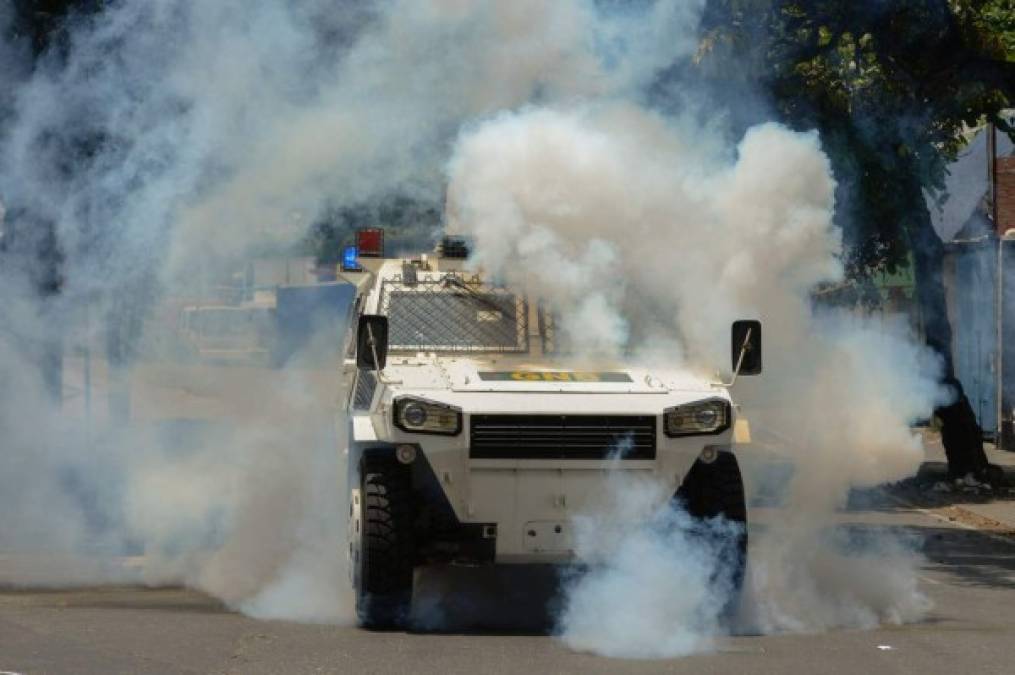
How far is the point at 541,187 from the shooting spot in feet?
38.4

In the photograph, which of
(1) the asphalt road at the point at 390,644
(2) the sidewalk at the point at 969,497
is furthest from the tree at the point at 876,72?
(1) the asphalt road at the point at 390,644

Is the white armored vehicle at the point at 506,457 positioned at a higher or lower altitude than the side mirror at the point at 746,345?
lower

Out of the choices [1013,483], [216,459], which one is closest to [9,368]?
[216,459]

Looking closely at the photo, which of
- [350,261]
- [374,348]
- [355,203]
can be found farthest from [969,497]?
[374,348]

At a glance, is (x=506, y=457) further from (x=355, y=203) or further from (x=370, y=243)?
(x=355, y=203)

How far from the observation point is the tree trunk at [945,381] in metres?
21.0

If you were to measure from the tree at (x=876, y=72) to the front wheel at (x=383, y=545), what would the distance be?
6235mm

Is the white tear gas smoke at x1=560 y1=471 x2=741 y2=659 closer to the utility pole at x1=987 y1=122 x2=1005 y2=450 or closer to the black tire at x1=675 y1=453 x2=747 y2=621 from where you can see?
the black tire at x1=675 y1=453 x2=747 y2=621

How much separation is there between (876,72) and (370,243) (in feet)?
18.8

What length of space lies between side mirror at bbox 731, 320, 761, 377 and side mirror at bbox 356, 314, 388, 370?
82.2 inches

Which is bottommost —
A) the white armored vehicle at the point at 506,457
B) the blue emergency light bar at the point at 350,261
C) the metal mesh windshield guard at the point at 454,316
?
the white armored vehicle at the point at 506,457

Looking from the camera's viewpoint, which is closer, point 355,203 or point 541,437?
point 541,437

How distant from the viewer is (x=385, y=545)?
33.7 feet

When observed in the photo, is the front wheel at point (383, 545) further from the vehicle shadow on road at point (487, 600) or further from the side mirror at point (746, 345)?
the side mirror at point (746, 345)
